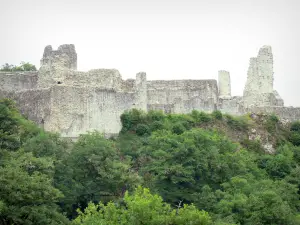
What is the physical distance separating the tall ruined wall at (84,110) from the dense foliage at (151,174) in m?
0.70

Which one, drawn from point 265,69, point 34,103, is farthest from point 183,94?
point 34,103

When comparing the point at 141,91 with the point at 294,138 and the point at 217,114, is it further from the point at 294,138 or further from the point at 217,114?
the point at 294,138

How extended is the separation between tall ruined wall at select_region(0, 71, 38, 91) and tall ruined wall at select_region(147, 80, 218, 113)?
7.12 meters

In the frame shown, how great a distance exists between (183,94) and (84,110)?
7694 mm

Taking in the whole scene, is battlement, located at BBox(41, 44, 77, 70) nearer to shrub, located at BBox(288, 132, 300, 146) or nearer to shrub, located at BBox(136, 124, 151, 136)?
shrub, located at BBox(136, 124, 151, 136)

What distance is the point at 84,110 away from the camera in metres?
48.4

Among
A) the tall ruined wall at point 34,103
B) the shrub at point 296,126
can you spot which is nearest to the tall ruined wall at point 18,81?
the tall ruined wall at point 34,103

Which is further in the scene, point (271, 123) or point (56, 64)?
point (271, 123)

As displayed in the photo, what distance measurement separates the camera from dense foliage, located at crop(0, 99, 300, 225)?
1447 inches

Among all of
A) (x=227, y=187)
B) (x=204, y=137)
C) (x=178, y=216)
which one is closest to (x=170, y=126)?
(x=204, y=137)

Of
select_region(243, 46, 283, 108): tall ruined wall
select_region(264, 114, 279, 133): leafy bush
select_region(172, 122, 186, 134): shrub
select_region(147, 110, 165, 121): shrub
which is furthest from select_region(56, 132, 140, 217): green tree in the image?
select_region(243, 46, 283, 108): tall ruined wall

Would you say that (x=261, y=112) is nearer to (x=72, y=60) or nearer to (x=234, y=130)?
(x=234, y=130)

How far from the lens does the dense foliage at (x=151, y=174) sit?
36750 mm

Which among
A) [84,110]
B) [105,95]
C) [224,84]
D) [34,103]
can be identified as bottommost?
[84,110]
